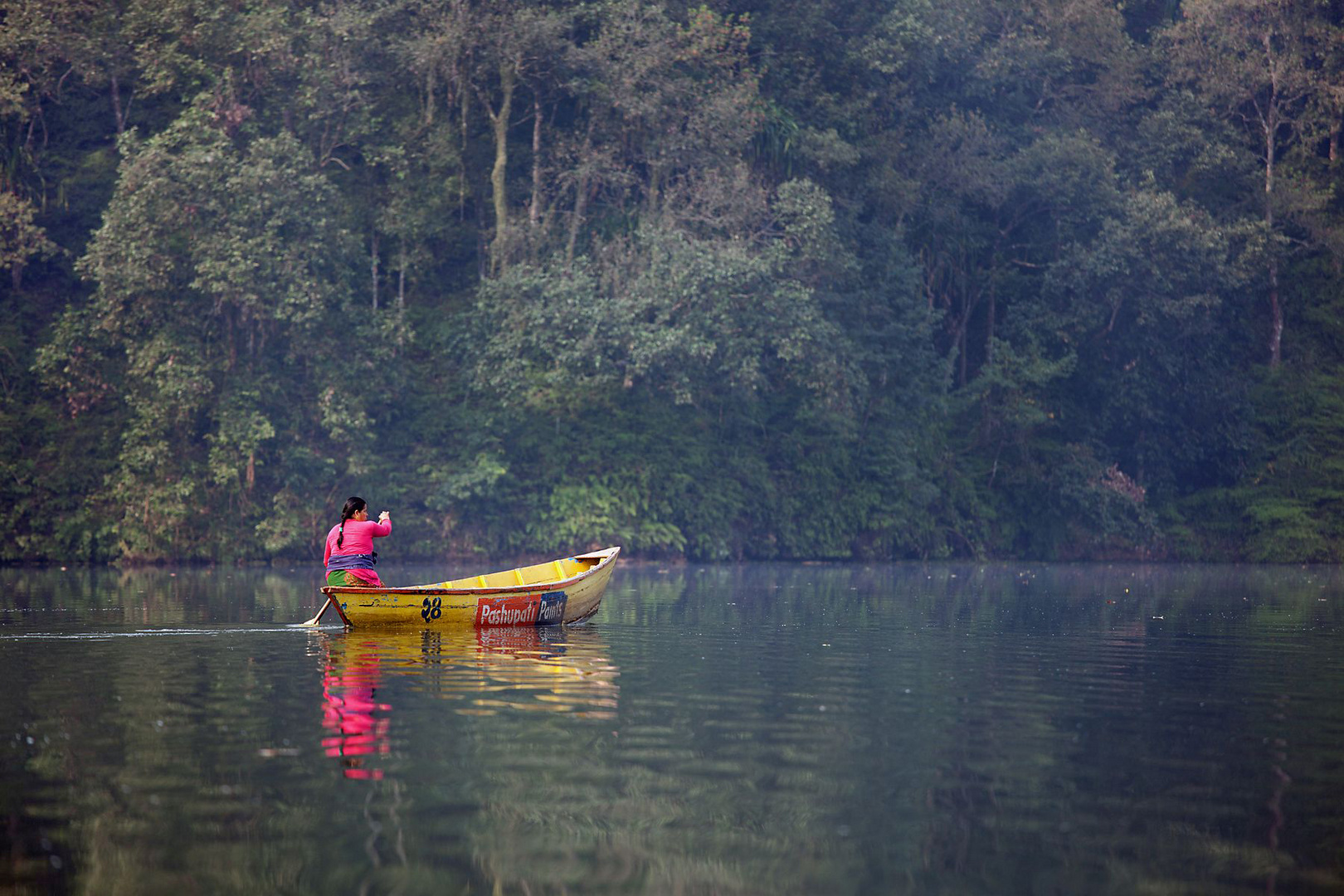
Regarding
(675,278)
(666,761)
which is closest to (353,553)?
(666,761)

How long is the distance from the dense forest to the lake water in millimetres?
22432

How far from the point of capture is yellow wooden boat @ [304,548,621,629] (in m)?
20.5

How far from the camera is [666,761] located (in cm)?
1135

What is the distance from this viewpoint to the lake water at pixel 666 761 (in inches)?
334

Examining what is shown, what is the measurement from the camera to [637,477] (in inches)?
1870

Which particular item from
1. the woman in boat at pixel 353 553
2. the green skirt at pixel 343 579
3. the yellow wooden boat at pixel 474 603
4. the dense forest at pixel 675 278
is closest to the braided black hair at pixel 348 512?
the woman in boat at pixel 353 553

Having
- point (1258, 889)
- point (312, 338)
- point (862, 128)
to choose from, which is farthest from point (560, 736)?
point (862, 128)

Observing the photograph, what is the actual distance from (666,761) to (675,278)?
34.1m

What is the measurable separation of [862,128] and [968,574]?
18732mm

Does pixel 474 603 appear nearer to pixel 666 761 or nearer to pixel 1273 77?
pixel 666 761

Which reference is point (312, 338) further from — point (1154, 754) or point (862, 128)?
point (1154, 754)

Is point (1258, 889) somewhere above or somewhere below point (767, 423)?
below

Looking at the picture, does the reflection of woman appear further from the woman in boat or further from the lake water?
the woman in boat

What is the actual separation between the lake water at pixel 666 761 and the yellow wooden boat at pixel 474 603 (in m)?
0.30
